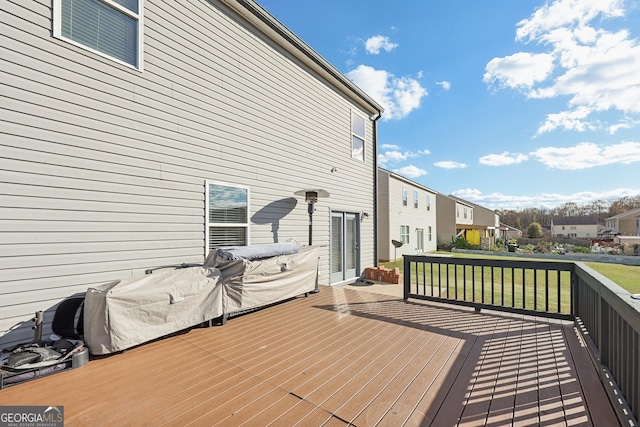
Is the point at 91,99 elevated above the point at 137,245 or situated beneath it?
elevated above

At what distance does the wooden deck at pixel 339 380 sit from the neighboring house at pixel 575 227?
56459 millimetres

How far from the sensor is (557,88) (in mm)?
9594

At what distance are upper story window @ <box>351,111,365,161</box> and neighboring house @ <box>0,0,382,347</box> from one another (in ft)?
6.56

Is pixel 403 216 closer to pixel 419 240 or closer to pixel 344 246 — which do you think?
pixel 419 240

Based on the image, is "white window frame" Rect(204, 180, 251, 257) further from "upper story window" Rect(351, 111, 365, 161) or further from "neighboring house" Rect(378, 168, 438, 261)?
"neighboring house" Rect(378, 168, 438, 261)

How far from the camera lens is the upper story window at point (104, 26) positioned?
3.05 meters

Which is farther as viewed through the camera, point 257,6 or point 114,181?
point 257,6

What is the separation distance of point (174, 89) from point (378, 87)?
8511 millimetres

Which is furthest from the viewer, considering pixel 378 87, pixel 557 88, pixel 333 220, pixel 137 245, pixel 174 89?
pixel 378 87

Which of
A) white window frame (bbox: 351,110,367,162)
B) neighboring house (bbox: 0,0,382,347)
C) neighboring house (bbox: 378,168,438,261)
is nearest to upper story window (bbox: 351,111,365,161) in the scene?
white window frame (bbox: 351,110,367,162)

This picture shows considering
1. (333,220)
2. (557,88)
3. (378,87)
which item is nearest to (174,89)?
(333,220)

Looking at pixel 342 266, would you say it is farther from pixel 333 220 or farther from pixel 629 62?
pixel 629 62

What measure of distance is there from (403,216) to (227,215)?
14008mm

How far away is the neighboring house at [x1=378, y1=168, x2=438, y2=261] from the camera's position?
49.7 ft
